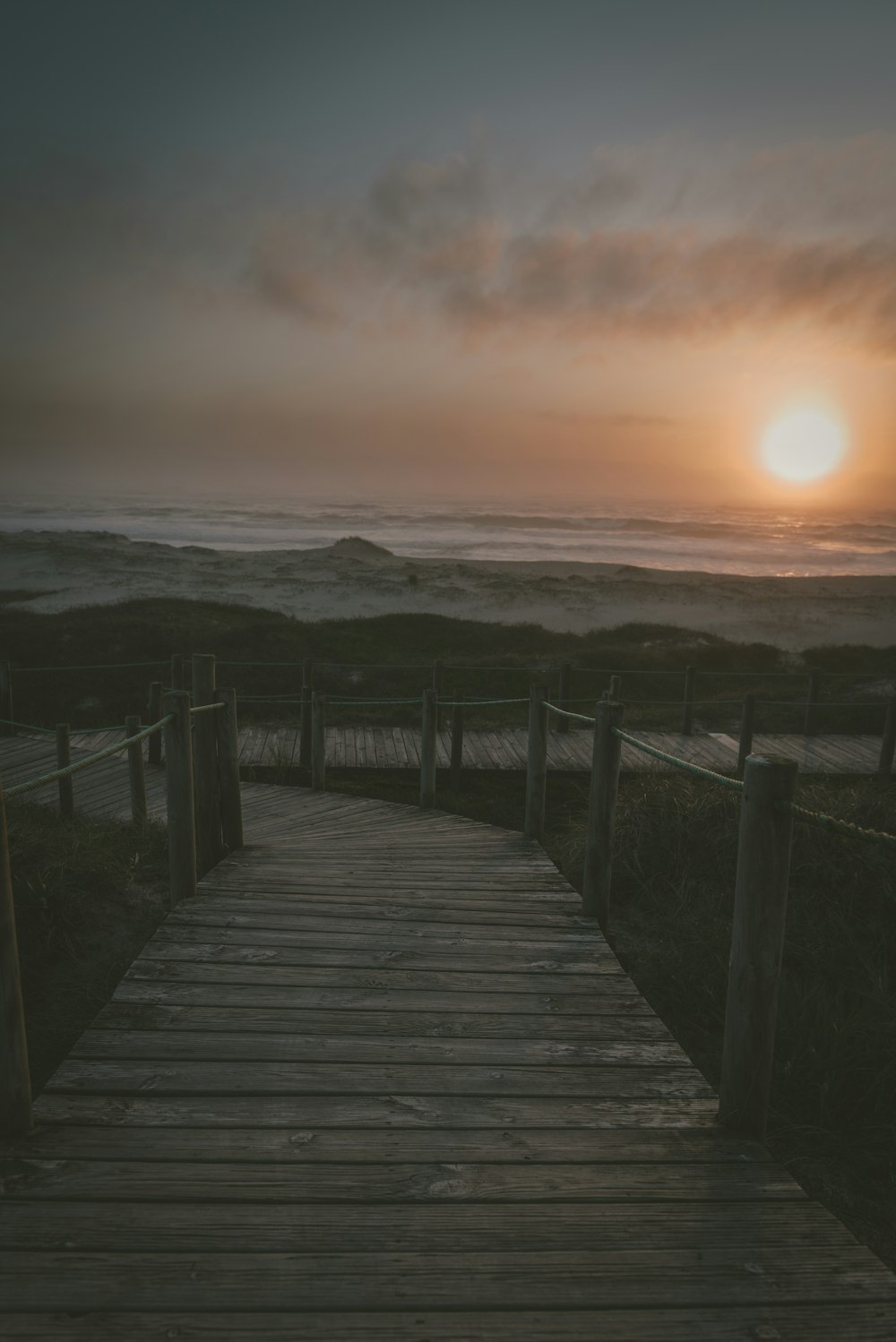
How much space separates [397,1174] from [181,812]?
2.54 m

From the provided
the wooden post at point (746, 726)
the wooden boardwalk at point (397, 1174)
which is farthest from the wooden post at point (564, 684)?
the wooden boardwalk at point (397, 1174)

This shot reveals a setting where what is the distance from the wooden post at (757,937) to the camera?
2490 mm

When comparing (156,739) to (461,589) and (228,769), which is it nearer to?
(228,769)

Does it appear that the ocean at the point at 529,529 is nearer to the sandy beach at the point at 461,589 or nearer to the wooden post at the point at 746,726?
the sandy beach at the point at 461,589

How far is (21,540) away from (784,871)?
6003cm

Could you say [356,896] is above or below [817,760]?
above

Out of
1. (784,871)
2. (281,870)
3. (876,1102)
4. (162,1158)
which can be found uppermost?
(784,871)

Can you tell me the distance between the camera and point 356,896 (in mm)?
4484

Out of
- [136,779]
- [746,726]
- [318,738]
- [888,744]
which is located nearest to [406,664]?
[746,726]

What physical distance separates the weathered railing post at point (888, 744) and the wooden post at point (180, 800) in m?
10.5

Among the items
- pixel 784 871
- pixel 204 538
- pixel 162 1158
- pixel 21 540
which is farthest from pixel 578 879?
pixel 204 538


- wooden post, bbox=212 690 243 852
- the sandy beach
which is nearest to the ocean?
the sandy beach

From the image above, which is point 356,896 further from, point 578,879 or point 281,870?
point 578,879

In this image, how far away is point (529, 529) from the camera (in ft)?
287
